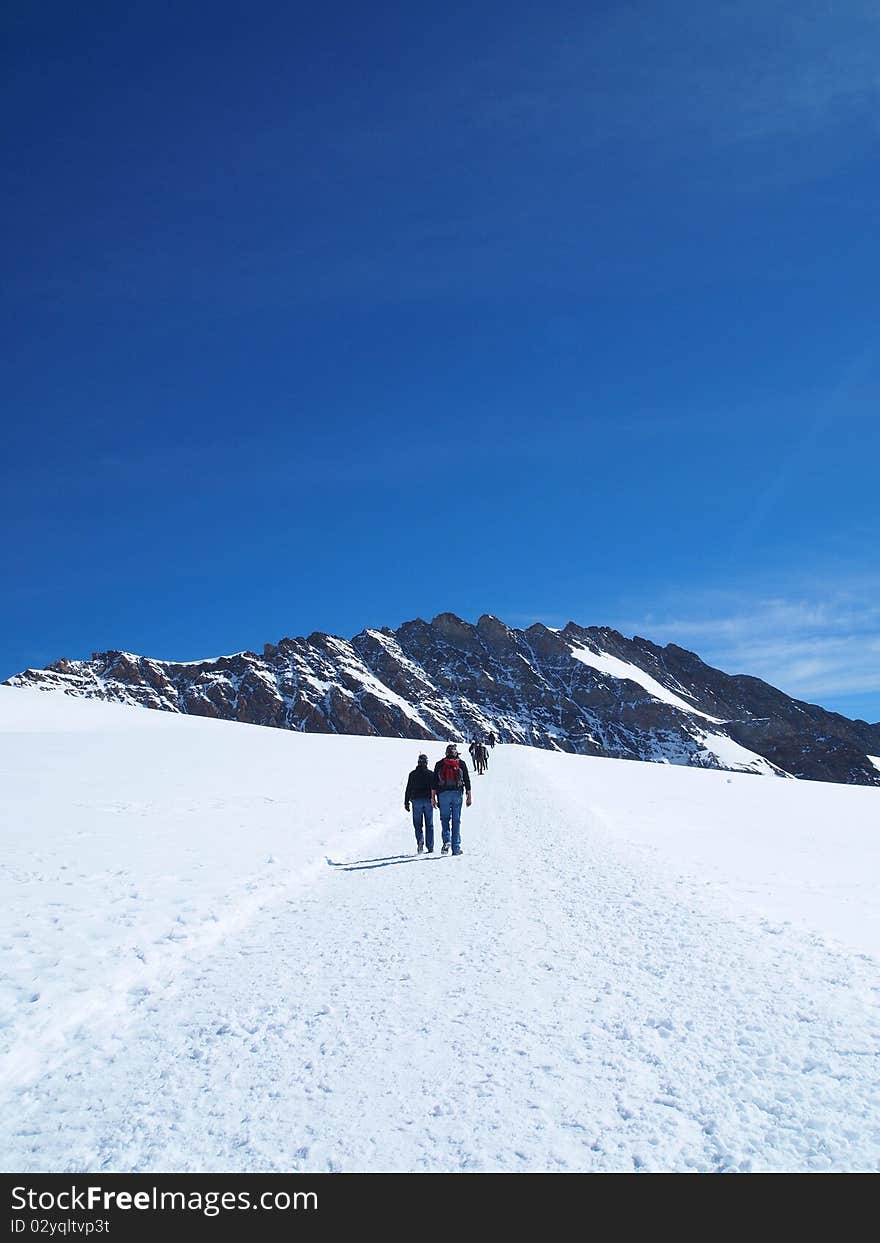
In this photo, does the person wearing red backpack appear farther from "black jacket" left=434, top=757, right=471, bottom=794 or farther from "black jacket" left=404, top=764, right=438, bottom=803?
"black jacket" left=404, top=764, right=438, bottom=803

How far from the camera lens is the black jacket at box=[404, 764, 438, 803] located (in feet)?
50.4

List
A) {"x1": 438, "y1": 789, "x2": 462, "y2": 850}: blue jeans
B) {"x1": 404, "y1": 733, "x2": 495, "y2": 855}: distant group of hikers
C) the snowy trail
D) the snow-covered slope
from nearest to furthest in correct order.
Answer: the snowy trail < the snow-covered slope < {"x1": 438, "y1": 789, "x2": 462, "y2": 850}: blue jeans < {"x1": 404, "y1": 733, "x2": 495, "y2": 855}: distant group of hikers

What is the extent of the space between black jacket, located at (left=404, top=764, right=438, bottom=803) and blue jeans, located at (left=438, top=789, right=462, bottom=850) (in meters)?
0.25

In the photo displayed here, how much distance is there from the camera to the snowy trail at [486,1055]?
404 cm

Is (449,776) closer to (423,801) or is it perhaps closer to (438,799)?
(438,799)

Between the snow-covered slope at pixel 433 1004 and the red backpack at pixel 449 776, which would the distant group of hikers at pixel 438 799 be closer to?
the red backpack at pixel 449 776

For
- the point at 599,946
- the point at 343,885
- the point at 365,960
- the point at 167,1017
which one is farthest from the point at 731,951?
the point at 343,885

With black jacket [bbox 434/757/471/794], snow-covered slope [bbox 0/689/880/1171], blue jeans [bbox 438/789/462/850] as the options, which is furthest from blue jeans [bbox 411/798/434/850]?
snow-covered slope [bbox 0/689/880/1171]

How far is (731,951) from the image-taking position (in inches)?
294

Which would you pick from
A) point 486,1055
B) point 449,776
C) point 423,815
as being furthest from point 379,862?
point 486,1055

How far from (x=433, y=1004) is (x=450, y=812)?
9.00 meters
